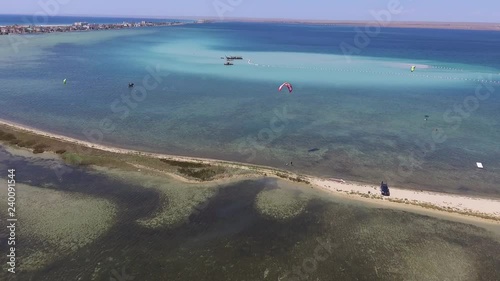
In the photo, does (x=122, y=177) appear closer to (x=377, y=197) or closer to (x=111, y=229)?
(x=111, y=229)

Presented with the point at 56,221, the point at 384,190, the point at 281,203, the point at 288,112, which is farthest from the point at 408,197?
the point at 56,221

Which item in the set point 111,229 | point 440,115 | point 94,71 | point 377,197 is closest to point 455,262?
point 377,197

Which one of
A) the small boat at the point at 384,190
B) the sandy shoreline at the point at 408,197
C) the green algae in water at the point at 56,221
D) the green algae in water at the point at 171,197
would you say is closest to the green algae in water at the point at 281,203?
the sandy shoreline at the point at 408,197

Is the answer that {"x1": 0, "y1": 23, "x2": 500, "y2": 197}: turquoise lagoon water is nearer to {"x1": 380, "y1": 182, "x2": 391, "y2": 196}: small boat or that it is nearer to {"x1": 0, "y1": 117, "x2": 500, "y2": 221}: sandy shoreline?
{"x1": 0, "y1": 117, "x2": 500, "y2": 221}: sandy shoreline

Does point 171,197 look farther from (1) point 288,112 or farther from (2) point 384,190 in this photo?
(1) point 288,112

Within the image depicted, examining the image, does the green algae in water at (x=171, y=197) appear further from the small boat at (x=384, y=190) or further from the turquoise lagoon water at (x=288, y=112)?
the small boat at (x=384, y=190)

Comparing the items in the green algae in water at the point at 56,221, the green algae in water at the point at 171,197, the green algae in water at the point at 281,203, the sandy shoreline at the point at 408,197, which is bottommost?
Result: the green algae in water at the point at 56,221

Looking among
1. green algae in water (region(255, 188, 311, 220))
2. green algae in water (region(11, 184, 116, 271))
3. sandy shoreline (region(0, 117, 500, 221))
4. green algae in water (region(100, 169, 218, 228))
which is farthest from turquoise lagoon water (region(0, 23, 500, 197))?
green algae in water (region(11, 184, 116, 271))

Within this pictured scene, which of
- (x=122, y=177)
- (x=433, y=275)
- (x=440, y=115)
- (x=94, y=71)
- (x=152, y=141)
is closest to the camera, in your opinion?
(x=433, y=275)

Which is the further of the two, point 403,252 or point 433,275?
point 403,252
